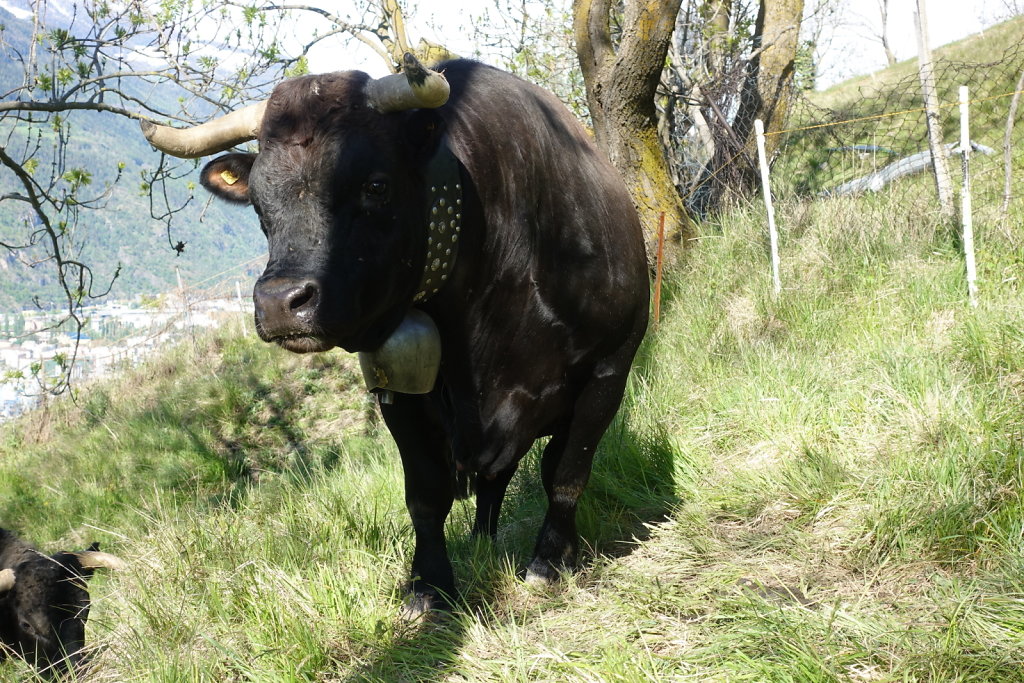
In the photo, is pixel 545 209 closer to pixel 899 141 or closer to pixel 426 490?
pixel 426 490

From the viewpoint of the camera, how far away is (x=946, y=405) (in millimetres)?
3648

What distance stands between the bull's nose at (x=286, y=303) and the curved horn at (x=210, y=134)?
65 centimetres

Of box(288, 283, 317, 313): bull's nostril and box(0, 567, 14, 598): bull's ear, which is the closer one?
box(288, 283, 317, 313): bull's nostril

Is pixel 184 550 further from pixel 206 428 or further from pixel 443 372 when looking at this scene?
pixel 206 428

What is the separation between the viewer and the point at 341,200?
2.57m

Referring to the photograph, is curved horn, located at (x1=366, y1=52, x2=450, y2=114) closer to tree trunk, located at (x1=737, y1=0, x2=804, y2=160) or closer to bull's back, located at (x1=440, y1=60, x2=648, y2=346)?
bull's back, located at (x1=440, y1=60, x2=648, y2=346)

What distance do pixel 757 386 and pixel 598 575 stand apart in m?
1.70

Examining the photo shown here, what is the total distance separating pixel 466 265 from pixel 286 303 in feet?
2.63

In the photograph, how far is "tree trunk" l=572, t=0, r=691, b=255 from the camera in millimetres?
6715

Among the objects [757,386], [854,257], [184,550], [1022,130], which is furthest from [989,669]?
[1022,130]

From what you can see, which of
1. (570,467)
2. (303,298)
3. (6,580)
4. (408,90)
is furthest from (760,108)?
(6,580)

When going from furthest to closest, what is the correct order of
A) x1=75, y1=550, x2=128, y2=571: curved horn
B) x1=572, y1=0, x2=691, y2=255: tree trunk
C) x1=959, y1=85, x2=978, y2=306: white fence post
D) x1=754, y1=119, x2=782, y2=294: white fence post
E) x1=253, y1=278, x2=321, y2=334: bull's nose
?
x1=572, y1=0, x2=691, y2=255: tree trunk → x1=754, y1=119, x2=782, y2=294: white fence post → x1=75, y1=550, x2=128, y2=571: curved horn → x1=959, y1=85, x2=978, y2=306: white fence post → x1=253, y1=278, x2=321, y2=334: bull's nose

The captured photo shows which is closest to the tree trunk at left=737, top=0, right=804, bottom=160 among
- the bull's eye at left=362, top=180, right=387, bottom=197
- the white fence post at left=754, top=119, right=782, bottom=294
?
the white fence post at left=754, top=119, right=782, bottom=294

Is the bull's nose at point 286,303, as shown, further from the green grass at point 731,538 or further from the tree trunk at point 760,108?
the tree trunk at point 760,108
